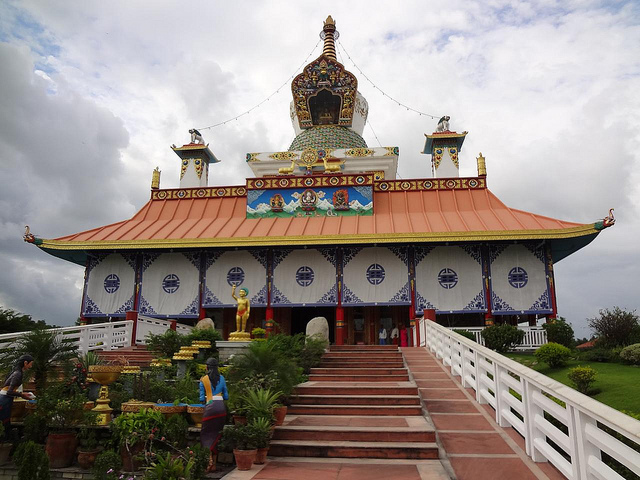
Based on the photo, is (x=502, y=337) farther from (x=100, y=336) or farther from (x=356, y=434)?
(x=100, y=336)

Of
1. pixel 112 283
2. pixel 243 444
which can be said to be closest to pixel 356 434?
pixel 243 444

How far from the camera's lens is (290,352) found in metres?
11.3

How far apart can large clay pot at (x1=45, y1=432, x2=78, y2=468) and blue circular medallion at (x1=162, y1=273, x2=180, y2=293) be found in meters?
12.8

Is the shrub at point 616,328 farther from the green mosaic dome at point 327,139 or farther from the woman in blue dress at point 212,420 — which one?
the green mosaic dome at point 327,139

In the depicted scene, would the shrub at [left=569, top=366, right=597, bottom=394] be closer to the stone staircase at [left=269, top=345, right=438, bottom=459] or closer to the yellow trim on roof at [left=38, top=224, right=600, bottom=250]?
the stone staircase at [left=269, top=345, right=438, bottom=459]

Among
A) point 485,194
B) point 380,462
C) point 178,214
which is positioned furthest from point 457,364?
point 178,214

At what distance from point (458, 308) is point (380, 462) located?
13.0 m

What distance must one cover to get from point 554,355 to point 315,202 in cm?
1159

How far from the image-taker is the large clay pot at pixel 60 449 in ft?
24.4

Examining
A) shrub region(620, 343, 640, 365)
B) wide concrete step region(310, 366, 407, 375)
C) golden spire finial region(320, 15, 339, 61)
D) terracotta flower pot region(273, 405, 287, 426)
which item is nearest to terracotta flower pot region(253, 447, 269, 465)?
terracotta flower pot region(273, 405, 287, 426)

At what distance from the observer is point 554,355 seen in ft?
41.2

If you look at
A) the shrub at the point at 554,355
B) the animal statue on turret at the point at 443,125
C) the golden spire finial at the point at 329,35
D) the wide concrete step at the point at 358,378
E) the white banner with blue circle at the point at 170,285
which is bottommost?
the wide concrete step at the point at 358,378

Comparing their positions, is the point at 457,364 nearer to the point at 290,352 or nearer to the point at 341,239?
the point at 290,352

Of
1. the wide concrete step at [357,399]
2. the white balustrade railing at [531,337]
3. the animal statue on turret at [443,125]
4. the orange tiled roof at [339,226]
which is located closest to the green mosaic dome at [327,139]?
the animal statue on turret at [443,125]
